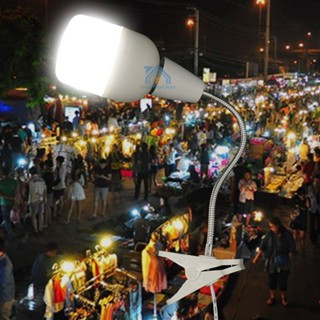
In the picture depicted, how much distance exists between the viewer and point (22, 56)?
55.6ft

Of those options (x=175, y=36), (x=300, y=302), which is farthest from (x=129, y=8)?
(x=300, y=302)

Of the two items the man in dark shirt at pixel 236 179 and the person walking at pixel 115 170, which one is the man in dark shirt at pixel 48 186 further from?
the man in dark shirt at pixel 236 179

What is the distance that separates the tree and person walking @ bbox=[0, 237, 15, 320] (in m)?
11.4

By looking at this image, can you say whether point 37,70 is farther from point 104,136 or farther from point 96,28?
point 96,28

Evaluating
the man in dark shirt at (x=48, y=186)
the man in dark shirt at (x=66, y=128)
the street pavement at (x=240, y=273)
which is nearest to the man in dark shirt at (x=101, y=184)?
the street pavement at (x=240, y=273)

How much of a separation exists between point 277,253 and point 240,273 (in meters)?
1.57

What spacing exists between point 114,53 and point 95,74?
0.11m

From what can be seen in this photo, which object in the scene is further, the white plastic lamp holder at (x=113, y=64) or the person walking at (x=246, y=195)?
the person walking at (x=246, y=195)

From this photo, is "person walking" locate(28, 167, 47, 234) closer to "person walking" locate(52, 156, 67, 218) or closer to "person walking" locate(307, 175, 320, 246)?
"person walking" locate(52, 156, 67, 218)

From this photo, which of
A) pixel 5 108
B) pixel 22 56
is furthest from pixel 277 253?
pixel 5 108

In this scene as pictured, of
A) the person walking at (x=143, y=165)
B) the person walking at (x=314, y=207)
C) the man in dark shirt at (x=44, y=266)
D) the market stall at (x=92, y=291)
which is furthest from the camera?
the person walking at (x=143, y=165)

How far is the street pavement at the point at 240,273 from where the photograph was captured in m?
7.79

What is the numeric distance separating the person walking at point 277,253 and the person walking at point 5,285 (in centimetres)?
394

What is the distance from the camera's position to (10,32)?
17.3 m
